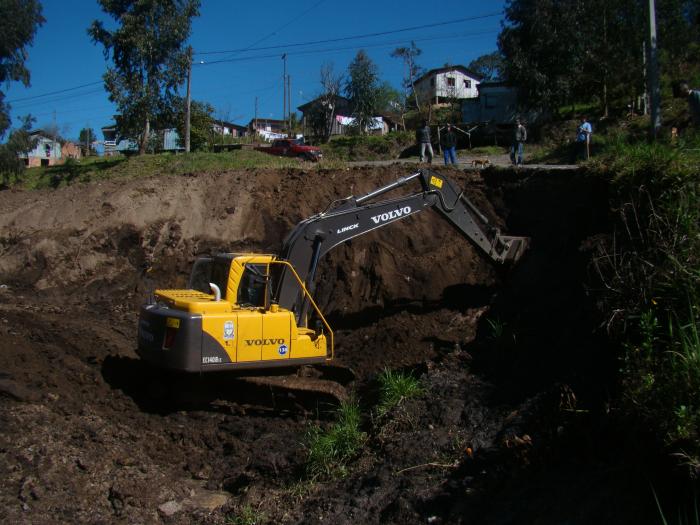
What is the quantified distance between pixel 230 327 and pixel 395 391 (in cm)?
220

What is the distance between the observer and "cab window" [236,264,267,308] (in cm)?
882

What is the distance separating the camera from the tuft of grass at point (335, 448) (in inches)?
283

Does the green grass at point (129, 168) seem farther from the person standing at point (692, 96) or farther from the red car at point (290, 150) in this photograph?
the person standing at point (692, 96)

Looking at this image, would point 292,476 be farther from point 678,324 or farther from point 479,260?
point 479,260

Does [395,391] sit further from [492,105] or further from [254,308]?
[492,105]

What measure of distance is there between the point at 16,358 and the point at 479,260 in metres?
7.97

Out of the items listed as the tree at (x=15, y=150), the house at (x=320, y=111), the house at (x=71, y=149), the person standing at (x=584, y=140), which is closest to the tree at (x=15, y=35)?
the tree at (x=15, y=150)

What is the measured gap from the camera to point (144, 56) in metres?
32.1

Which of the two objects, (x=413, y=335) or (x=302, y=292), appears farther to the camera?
(x=413, y=335)

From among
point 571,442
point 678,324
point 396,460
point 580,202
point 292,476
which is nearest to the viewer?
point 678,324

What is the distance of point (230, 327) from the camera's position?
8359 mm

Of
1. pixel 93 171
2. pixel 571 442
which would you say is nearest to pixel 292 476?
pixel 571 442

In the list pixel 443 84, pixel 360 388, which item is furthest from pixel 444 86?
pixel 360 388

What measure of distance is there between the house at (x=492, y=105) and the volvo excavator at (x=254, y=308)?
29486mm
